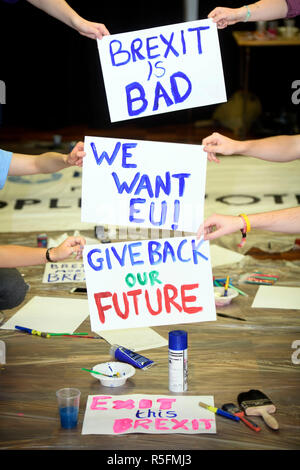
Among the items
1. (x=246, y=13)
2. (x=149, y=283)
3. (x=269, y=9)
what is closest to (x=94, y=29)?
(x=246, y=13)

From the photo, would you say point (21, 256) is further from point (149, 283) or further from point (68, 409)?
point (68, 409)

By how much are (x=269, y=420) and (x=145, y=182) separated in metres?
0.67

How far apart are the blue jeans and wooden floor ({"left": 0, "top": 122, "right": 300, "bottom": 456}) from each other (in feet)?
0.15

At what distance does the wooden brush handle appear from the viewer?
164 centimetres

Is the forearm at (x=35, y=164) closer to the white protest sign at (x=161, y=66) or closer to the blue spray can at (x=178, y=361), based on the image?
the white protest sign at (x=161, y=66)

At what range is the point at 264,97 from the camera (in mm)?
6246

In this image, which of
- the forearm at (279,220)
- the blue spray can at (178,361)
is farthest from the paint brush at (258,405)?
the forearm at (279,220)

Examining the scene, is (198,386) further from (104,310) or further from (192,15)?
(192,15)

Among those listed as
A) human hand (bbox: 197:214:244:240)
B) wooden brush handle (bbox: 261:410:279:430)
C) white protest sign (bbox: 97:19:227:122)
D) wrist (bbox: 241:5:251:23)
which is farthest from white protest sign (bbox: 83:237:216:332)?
wrist (bbox: 241:5:251:23)

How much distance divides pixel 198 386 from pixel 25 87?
481cm

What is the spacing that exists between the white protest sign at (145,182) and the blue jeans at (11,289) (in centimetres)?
61

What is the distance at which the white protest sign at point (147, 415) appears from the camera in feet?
5.45

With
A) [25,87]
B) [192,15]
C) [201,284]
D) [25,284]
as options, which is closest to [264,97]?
[192,15]

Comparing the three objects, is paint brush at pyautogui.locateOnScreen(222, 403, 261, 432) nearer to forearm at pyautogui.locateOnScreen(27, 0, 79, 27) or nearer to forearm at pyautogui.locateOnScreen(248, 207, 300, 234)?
forearm at pyautogui.locateOnScreen(248, 207, 300, 234)
